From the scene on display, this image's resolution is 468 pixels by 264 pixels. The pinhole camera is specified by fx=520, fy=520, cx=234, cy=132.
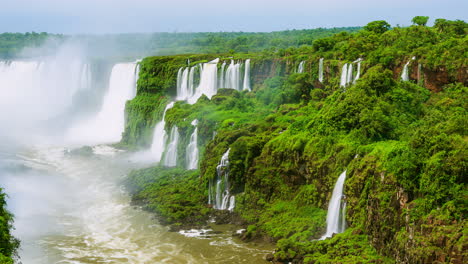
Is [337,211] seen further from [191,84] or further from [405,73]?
[191,84]

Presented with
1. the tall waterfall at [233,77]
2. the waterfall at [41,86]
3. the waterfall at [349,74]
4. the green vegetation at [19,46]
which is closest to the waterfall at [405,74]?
the waterfall at [349,74]

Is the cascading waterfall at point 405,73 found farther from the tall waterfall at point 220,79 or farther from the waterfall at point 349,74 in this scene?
the tall waterfall at point 220,79

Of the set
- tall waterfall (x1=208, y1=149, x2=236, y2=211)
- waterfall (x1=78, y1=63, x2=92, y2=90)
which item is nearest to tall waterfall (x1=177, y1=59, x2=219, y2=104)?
tall waterfall (x1=208, y1=149, x2=236, y2=211)

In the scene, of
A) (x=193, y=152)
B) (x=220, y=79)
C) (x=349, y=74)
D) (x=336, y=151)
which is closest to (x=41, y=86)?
(x=220, y=79)

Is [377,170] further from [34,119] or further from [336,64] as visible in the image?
[34,119]

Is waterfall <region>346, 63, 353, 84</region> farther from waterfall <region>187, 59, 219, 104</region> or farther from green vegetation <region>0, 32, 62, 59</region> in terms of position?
green vegetation <region>0, 32, 62, 59</region>

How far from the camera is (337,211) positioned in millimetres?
22578

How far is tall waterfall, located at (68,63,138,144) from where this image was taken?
5481 centimetres

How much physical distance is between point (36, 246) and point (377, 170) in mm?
16197

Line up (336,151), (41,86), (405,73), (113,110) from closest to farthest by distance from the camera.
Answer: (336,151), (405,73), (113,110), (41,86)

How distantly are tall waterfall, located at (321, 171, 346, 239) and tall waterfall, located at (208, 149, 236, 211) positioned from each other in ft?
23.9

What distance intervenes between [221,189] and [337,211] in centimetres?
858

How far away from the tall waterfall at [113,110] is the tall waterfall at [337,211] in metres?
34.4

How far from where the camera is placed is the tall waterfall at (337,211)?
73.1 ft
